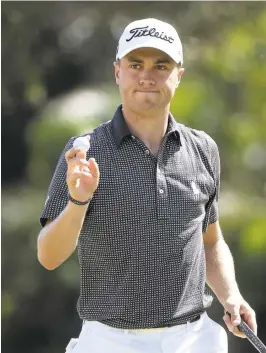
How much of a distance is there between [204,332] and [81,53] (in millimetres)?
2240

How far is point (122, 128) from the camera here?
7.95ft

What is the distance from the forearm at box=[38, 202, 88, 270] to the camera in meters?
2.17

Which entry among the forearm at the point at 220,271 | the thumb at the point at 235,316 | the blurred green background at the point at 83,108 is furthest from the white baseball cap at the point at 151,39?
the blurred green background at the point at 83,108

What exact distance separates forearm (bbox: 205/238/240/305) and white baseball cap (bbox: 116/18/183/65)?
24.8 inches

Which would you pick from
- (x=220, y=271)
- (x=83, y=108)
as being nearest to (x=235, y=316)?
(x=220, y=271)

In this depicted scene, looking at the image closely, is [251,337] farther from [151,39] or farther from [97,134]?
[151,39]

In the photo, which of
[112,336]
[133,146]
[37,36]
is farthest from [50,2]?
[112,336]

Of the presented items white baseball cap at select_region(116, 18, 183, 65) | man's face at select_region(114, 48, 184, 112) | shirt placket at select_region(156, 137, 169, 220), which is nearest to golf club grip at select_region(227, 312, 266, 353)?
shirt placket at select_region(156, 137, 169, 220)

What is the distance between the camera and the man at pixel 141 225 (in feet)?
7.66

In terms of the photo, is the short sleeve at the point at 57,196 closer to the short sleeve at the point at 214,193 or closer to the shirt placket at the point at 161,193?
the shirt placket at the point at 161,193

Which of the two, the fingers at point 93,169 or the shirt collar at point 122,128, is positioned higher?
the shirt collar at point 122,128

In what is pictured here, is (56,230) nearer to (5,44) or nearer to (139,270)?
(139,270)

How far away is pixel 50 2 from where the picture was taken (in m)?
4.45

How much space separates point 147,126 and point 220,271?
1.78 feet
